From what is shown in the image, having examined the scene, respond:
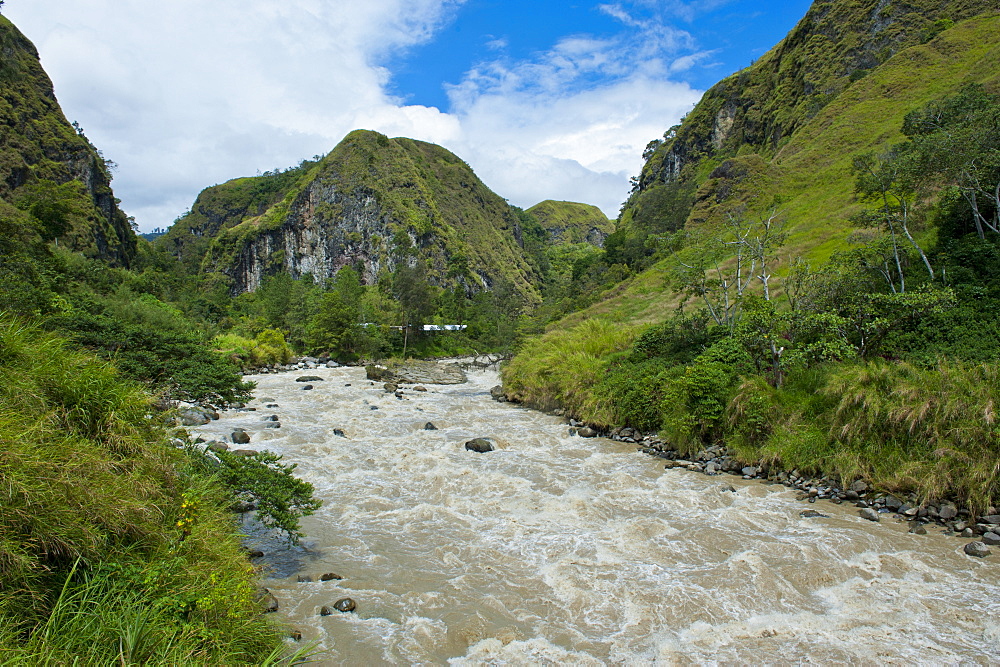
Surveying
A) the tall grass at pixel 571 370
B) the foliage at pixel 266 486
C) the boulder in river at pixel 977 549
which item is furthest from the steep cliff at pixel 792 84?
the foliage at pixel 266 486

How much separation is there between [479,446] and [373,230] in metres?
115

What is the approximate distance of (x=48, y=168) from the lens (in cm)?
6775

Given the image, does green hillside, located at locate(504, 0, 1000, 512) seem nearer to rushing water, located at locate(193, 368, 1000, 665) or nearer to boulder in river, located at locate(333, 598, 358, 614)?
rushing water, located at locate(193, 368, 1000, 665)

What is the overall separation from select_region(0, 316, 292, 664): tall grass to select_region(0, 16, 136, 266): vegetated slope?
6285 cm

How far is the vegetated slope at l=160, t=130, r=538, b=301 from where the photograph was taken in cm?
12225

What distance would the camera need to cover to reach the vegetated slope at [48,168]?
57.9 metres

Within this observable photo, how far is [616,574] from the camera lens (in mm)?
8109

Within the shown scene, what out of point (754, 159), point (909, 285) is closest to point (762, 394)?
point (909, 285)

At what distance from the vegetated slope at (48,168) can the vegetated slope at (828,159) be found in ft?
206

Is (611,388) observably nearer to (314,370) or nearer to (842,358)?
(842,358)

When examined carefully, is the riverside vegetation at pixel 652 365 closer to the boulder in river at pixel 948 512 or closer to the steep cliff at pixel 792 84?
the boulder in river at pixel 948 512

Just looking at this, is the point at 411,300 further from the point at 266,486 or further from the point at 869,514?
the point at 869,514

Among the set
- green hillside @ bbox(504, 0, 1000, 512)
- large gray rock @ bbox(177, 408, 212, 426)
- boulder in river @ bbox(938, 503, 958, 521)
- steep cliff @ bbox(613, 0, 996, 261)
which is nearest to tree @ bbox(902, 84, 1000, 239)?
green hillside @ bbox(504, 0, 1000, 512)

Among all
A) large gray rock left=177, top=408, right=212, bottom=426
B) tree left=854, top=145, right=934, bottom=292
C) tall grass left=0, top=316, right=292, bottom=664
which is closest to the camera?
tall grass left=0, top=316, right=292, bottom=664
